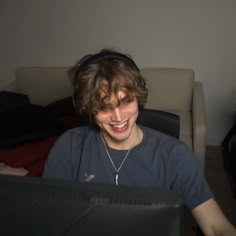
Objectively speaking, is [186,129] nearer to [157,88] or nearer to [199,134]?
[199,134]

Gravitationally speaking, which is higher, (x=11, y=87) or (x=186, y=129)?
(x=11, y=87)

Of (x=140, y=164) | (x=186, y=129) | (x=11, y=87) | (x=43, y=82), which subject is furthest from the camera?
(x=11, y=87)

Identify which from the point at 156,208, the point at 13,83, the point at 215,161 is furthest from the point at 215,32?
the point at 156,208

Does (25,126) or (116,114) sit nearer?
(116,114)

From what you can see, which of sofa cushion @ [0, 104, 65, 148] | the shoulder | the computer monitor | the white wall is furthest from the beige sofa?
the computer monitor

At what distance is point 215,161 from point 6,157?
67.7 inches

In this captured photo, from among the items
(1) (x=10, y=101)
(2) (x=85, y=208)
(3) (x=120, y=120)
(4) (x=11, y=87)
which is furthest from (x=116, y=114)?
(4) (x=11, y=87)

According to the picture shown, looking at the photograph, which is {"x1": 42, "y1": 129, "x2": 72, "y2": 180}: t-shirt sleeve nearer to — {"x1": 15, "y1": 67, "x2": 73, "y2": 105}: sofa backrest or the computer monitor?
the computer monitor

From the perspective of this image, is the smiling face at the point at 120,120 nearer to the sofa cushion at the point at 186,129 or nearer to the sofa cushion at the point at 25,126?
the sofa cushion at the point at 25,126

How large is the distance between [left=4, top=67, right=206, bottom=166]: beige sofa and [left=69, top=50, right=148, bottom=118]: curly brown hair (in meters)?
1.58

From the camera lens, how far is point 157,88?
3000 mm

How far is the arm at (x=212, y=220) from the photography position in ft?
2.79

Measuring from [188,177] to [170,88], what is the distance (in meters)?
2.05

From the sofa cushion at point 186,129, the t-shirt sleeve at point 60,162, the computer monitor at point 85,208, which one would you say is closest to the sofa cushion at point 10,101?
the sofa cushion at point 186,129
